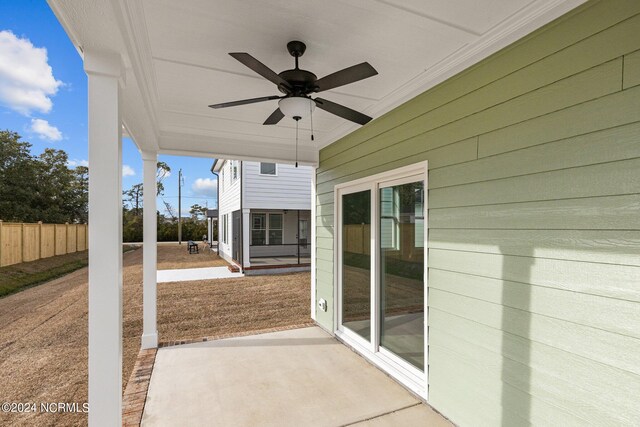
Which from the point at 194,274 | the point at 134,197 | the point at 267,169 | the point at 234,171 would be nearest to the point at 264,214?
the point at 234,171

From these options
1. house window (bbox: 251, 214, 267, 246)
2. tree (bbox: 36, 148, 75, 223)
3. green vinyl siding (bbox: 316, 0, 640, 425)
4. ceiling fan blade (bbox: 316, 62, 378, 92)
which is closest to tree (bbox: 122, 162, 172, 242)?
tree (bbox: 36, 148, 75, 223)

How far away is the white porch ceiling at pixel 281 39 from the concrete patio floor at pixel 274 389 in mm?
2540

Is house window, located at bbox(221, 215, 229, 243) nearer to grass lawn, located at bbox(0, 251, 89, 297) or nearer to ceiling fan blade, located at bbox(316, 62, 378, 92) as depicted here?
grass lawn, located at bbox(0, 251, 89, 297)

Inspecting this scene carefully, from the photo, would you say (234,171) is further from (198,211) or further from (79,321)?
(198,211)

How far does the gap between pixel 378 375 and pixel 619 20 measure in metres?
3.18

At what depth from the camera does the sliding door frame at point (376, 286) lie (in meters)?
2.69

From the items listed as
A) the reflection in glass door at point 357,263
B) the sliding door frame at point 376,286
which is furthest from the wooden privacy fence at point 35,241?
the reflection in glass door at point 357,263

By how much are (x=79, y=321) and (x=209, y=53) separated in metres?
5.04

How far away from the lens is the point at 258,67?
180 centimetres

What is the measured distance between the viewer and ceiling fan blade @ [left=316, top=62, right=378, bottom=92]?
5.91ft

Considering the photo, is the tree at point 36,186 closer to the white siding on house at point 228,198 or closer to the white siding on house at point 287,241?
the white siding on house at point 228,198

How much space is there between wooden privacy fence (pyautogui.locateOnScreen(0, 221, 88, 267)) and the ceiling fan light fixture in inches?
404

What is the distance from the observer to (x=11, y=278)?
7715 millimetres

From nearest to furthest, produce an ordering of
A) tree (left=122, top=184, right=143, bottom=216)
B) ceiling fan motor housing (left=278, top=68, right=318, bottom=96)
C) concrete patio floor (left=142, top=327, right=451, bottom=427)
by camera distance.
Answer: ceiling fan motor housing (left=278, top=68, right=318, bottom=96) → concrete patio floor (left=142, top=327, right=451, bottom=427) → tree (left=122, top=184, right=143, bottom=216)
